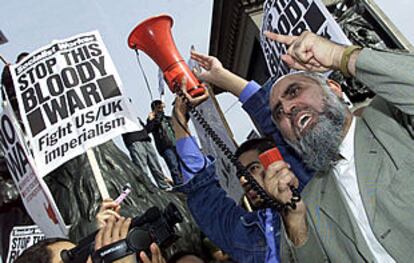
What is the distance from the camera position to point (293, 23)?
432 centimetres

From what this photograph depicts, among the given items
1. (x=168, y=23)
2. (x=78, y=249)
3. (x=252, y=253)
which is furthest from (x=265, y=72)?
(x=78, y=249)

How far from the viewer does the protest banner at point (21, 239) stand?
5.63 metres

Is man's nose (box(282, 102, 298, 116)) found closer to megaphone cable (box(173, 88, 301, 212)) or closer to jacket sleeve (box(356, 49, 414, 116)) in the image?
megaphone cable (box(173, 88, 301, 212))

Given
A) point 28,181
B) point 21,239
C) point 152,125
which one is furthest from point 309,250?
point 152,125

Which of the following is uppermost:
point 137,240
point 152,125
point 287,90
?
point 152,125

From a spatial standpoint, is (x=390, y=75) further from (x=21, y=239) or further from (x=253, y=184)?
(x=21, y=239)

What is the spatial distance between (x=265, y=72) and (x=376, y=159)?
239 inches

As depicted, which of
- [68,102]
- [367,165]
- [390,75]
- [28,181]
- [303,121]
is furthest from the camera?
[68,102]

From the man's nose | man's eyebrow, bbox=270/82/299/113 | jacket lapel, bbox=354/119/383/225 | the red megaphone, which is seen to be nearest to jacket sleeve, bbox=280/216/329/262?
jacket lapel, bbox=354/119/383/225

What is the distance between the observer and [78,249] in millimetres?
2713

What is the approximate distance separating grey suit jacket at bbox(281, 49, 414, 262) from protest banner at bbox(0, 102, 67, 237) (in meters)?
2.37

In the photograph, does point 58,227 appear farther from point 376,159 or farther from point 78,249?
point 376,159

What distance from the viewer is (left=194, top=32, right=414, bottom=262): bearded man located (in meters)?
2.29

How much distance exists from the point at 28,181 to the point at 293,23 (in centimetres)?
237
